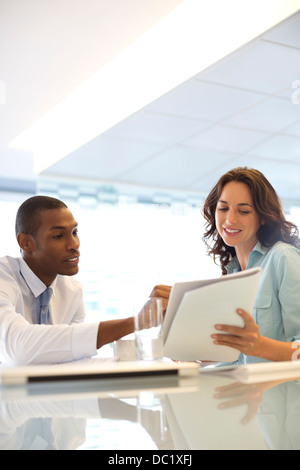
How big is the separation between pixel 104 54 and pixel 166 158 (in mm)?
1799

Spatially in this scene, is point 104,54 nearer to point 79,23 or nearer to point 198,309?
point 79,23

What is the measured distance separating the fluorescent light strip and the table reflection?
2474mm

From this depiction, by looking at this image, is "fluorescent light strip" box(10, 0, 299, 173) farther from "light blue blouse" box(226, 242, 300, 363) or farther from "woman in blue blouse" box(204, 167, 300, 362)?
"light blue blouse" box(226, 242, 300, 363)

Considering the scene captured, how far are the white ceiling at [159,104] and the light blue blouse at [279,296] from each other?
158cm

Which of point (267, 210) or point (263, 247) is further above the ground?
point (267, 210)

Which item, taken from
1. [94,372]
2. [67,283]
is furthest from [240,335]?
[67,283]

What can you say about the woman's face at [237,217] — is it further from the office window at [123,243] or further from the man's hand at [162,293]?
the office window at [123,243]

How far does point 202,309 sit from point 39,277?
834mm

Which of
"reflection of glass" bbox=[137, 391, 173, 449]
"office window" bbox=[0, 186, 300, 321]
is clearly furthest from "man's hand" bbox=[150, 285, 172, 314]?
"office window" bbox=[0, 186, 300, 321]

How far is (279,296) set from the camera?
1854 millimetres

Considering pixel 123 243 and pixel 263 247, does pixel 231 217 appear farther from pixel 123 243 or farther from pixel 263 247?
pixel 123 243

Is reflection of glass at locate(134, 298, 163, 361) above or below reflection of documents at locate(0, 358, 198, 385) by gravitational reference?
above

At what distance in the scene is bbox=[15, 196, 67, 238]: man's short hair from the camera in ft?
6.33

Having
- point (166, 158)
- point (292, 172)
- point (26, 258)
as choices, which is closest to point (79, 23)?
point (26, 258)
